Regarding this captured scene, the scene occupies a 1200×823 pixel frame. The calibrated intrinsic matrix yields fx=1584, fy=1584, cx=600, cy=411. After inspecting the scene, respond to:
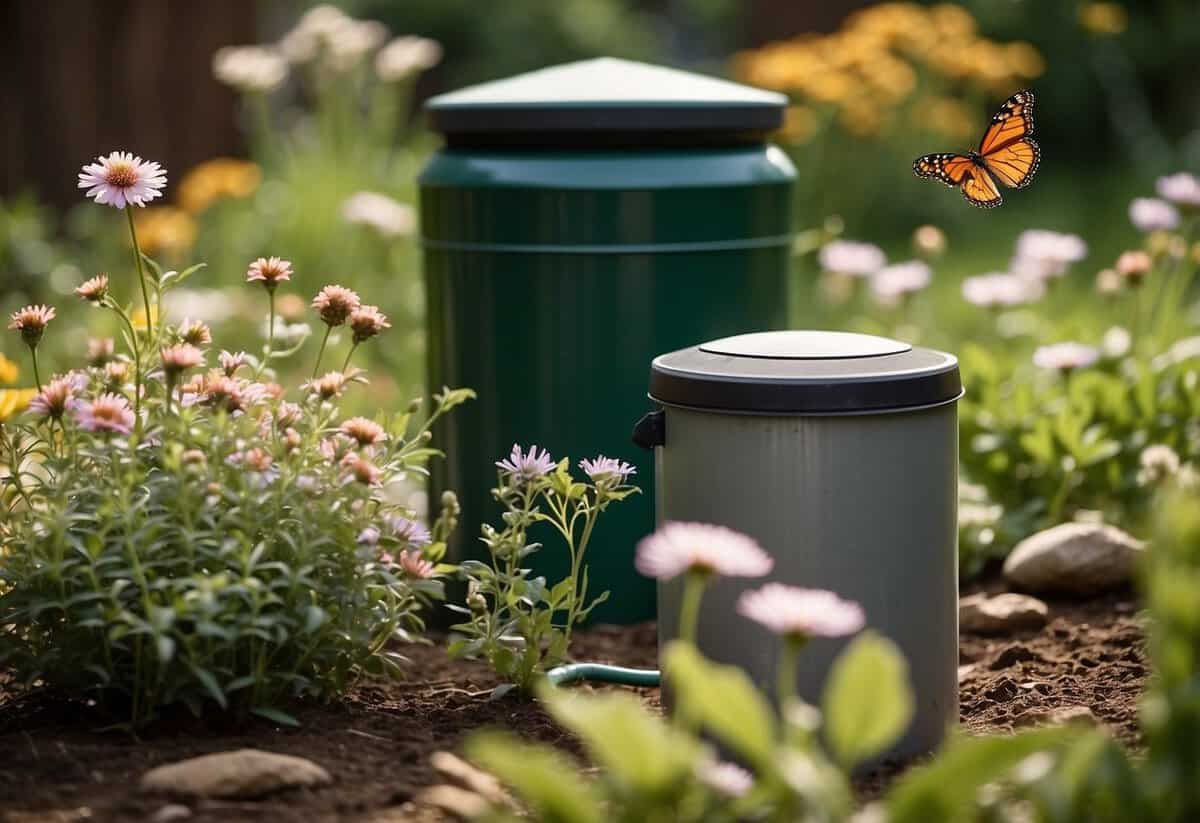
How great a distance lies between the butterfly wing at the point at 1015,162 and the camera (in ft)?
10.6

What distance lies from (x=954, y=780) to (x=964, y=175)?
6.00 feet

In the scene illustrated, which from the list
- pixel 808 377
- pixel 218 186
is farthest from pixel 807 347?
pixel 218 186

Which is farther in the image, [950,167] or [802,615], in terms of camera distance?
[950,167]

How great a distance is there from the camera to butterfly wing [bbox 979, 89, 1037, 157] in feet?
10.6

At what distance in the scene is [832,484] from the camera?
251cm

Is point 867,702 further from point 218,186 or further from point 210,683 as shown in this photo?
point 218,186

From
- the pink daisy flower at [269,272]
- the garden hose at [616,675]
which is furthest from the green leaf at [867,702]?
the pink daisy flower at [269,272]

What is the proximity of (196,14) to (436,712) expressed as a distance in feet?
18.4

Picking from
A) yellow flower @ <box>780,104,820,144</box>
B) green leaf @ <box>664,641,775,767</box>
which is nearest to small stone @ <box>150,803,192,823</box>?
green leaf @ <box>664,641,775,767</box>

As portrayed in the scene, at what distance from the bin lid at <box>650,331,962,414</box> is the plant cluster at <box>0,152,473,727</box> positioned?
1.68 ft

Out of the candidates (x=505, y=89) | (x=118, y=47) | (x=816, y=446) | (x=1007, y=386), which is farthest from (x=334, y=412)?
(x=118, y=47)

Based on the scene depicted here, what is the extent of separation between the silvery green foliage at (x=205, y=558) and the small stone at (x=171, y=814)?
0.22 meters

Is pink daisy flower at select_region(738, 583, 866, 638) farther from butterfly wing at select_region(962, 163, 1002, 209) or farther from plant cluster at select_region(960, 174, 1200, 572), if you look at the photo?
plant cluster at select_region(960, 174, 1200, 572)

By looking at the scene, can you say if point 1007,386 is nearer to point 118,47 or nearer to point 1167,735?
A: point 1167,735
